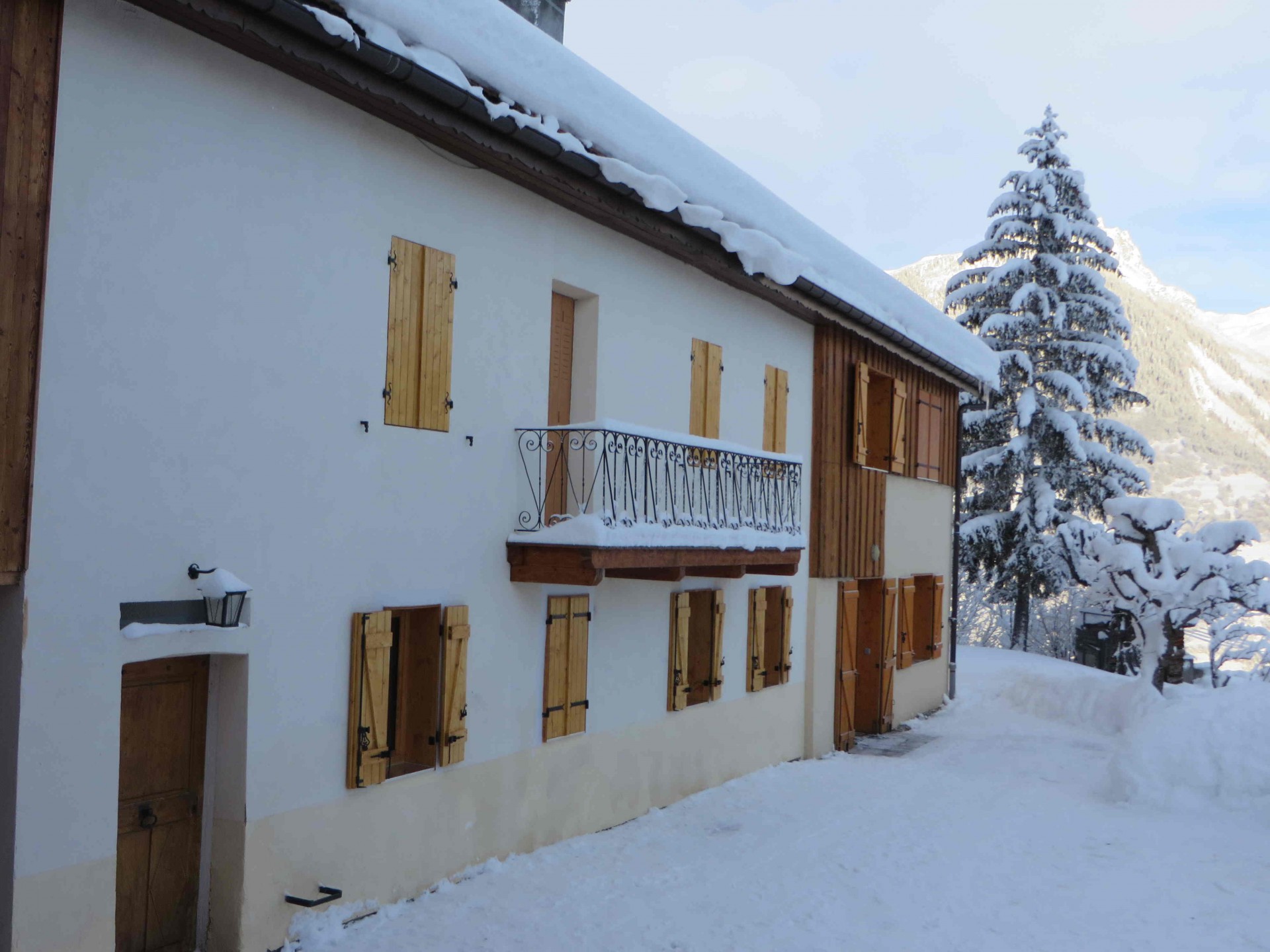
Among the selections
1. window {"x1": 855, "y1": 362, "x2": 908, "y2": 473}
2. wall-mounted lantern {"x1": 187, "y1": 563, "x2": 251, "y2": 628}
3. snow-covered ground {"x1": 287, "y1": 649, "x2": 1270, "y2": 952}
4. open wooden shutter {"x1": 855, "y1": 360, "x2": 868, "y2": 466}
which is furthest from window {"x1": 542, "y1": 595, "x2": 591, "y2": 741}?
window {"x1": 855, "y1": 362, "x2": 908, "y2": 473}

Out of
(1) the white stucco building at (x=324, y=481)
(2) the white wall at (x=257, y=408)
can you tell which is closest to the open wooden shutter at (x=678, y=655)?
(1) the white stucco building at (x=324, y=481)

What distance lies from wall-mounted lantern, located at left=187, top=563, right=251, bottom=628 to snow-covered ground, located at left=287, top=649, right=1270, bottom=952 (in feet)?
6.76

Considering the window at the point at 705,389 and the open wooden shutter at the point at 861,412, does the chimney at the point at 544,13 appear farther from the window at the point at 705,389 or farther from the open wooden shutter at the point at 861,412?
the open wooden shutter at the point at 861,412

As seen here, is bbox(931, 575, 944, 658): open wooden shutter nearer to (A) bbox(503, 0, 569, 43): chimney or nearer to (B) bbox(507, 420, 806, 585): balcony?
(B) bbox(507, 420, 806, 585): balcony

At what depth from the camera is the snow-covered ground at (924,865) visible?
7.05 meters

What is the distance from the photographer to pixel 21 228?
5.00 meters

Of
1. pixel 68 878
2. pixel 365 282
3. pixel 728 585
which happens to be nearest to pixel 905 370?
pixel 728 585

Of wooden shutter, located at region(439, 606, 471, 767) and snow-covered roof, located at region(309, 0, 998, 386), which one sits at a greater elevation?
snow-covered roof, located at region(309, 0, 998, 386)

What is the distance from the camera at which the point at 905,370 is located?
16.5m

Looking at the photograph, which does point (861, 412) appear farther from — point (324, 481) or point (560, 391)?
point (324, 481)

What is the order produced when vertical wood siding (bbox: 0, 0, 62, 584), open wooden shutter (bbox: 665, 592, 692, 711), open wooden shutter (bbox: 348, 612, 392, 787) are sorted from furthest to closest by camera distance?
open wooden shutter (bbox: 665, 592, 692, 711)
open wooden shutter (bbox: 348, 612, 392, 787)
vertical wood siding (bbox: 0, 0, 62, 584)

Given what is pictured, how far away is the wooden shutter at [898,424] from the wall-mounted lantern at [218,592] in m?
11.2

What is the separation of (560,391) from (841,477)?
5.91 metres

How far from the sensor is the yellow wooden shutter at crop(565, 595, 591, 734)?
898 centimetres
